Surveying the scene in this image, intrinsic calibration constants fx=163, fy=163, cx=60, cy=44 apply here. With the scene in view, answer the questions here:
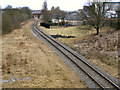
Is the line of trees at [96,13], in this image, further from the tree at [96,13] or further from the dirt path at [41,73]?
the dirt path at [41,73]

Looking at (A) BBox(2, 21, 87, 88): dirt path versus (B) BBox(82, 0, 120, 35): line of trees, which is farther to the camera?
(B) BBox(82, 0, 120, 35): line of trees

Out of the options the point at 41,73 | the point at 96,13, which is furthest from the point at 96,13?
the point at 41,73

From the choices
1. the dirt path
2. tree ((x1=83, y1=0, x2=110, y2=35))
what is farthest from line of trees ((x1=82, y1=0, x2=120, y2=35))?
the dirt path

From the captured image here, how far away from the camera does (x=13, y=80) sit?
36.2 ft

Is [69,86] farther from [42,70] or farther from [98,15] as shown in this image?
[98,15]

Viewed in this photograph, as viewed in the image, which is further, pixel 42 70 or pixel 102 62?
pixel 102 62

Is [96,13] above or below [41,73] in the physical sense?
above

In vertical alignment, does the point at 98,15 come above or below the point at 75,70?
above

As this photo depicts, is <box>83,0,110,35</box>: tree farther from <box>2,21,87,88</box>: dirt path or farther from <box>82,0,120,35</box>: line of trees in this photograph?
<box>2,21,87,88</box>: dirt path

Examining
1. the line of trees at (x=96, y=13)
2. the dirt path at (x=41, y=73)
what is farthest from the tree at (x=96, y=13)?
the dirt path at (x=41, y=73)

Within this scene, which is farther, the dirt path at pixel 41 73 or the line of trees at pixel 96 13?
the line of trees at pixel 96 13

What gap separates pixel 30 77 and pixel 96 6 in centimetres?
2084

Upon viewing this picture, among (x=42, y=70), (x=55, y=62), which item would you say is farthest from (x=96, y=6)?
(x=42, y=70)

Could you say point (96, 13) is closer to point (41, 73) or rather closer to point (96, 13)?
point (96, 13)
